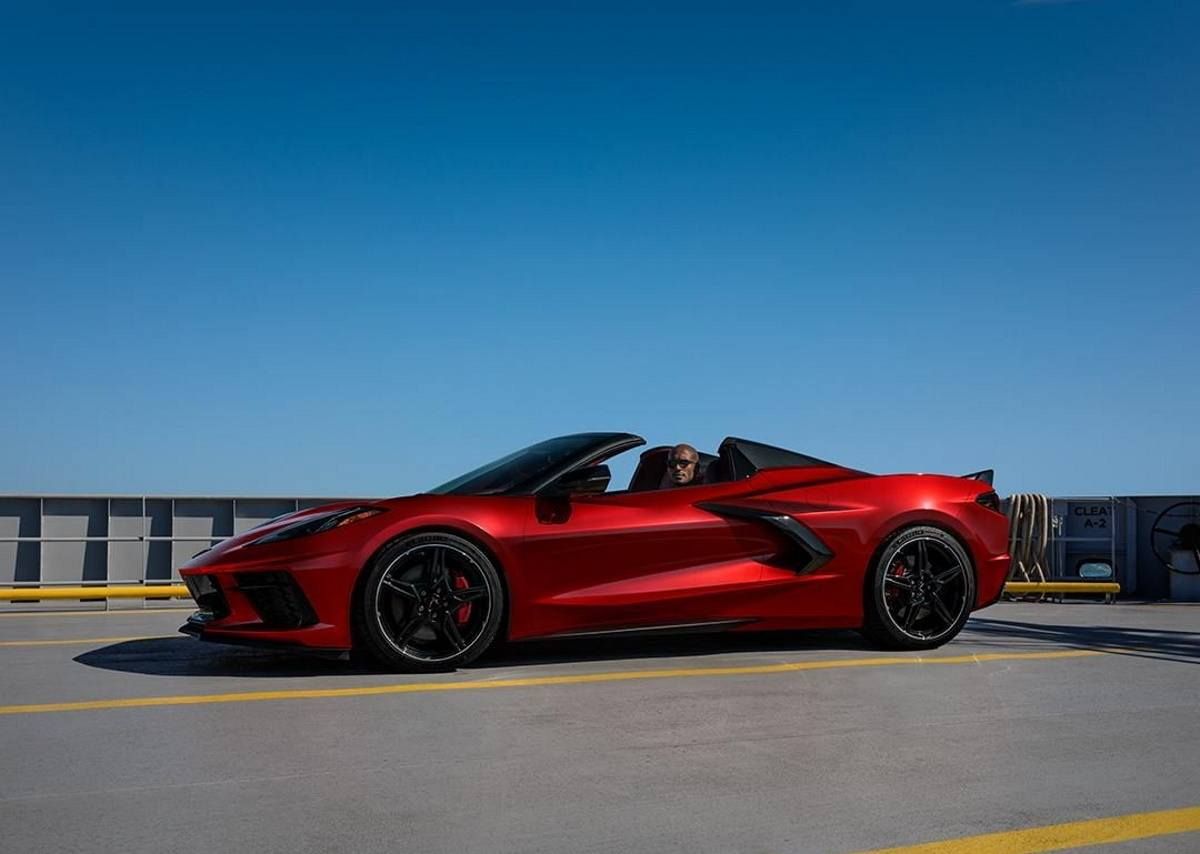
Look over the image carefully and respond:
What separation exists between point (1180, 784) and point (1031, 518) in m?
10.3

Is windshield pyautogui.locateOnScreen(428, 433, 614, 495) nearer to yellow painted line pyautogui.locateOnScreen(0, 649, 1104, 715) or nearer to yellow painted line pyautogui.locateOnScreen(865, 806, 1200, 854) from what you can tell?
yellow painted line pyautogui.locateOnScreen(0, 649, 1104, 715)

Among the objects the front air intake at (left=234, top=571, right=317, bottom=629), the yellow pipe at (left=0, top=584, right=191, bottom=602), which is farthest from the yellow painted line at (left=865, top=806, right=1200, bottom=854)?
the yellow pipe at (left=0, top=584, right=191, bottom=602)

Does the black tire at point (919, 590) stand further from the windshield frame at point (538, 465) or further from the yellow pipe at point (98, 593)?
the yellow pipe at point (98, 593)

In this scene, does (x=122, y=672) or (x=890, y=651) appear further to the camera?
(x=890, y=651)

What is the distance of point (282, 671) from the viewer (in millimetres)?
5906

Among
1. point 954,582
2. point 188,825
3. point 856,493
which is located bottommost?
point 188,825

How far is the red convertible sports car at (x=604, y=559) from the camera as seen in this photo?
576 centimetres

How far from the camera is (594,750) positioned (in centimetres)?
407

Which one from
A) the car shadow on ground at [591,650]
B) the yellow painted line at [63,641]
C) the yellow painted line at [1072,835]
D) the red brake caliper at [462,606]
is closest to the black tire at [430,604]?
the red brake caliper at [462,606]

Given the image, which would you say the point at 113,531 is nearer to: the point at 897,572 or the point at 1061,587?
the point at 897,572

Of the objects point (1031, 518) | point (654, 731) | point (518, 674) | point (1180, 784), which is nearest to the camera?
point (1180, 784)

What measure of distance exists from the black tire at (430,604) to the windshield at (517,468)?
49cm

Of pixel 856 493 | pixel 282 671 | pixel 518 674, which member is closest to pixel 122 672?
pixel 282 671

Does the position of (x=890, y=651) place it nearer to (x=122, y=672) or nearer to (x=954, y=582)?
(x=954, y=582)
